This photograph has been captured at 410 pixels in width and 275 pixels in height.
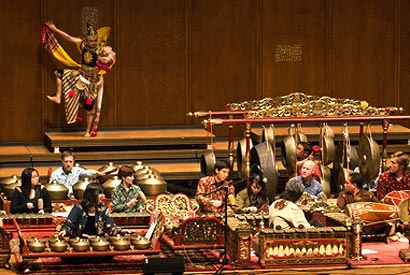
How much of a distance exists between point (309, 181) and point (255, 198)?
26.9 inches

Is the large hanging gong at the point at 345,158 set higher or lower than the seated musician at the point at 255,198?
higher

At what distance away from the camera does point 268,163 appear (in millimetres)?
13625

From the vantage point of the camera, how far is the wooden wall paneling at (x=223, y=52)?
17578mm

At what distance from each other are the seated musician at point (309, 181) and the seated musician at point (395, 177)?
0.70m

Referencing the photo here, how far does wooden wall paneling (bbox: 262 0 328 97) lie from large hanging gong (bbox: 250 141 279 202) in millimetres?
3956

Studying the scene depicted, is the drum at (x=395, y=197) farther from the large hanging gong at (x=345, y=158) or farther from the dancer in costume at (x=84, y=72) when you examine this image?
the dancer in costume at (x=84, y=72)

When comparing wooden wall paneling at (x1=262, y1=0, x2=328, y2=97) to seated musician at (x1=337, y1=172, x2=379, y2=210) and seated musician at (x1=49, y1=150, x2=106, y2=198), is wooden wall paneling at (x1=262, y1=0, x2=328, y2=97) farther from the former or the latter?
seated musician at (x1=337, y1=172, x2=379, y2=210)

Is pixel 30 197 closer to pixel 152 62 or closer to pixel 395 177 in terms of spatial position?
pixel 395 177

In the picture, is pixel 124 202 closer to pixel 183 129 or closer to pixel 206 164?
pixel 206 164

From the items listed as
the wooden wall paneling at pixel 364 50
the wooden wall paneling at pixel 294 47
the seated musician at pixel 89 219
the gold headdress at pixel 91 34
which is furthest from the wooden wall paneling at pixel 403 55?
the seated musician at pixel 89 219

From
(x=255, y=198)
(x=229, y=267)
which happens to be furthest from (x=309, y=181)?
(x=229, y=267)

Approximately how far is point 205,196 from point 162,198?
1.43 ft

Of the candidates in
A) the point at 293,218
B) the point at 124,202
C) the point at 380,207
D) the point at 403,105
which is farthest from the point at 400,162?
the point at 403,105

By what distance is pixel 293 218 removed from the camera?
11836mm
